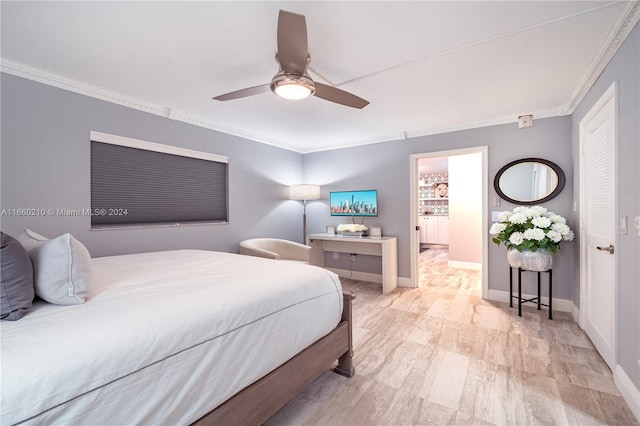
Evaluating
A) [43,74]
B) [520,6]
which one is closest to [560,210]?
[520,6]

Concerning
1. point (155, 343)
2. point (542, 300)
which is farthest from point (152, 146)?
point (542, 300)

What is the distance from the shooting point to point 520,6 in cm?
163

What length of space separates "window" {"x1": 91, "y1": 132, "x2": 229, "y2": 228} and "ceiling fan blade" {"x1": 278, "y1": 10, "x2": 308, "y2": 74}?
217 centimetres

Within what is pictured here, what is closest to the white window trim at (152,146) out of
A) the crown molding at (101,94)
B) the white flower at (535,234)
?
the crown molding at (101,94)

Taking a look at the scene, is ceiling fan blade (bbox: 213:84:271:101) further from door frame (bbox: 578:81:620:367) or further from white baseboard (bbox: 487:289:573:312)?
white baseboard (bbox: 487:289:573:312)

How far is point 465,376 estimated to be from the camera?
202cm

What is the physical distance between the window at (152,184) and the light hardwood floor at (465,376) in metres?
2.39

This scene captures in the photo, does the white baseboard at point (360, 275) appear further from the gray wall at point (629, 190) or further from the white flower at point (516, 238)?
the gray wall at point (629, 190)

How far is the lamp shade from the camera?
15.3 ft

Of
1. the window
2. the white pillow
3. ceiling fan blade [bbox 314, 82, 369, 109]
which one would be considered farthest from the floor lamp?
the white pillow

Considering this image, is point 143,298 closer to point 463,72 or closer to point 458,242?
point 463,72

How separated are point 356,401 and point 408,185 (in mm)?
3138

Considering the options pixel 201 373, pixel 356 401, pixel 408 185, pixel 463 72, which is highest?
pixel 463 72

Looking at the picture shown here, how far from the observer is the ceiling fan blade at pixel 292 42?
1407mm
